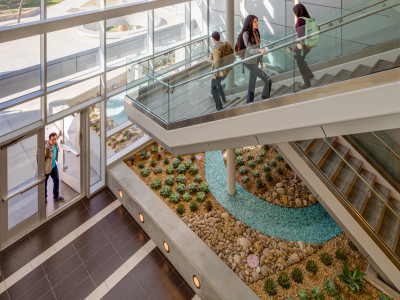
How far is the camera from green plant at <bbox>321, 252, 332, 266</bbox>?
6.39m

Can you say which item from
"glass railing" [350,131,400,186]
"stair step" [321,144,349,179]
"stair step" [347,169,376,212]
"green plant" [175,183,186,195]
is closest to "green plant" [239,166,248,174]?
"green plant" [175,183,186,195]

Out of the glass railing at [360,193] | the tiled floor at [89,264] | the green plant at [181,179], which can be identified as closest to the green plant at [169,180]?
the green plant at [181,179]

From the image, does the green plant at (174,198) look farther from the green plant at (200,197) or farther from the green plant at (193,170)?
the green plant at (193,170)

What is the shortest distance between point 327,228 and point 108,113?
6.43m

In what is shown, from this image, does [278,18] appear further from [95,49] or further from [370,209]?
[370,209]

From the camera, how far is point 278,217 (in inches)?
303

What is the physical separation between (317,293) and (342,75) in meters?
4.12

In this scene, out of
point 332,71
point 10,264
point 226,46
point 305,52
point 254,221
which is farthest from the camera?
point 254,221

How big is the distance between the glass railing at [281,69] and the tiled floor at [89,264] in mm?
3383

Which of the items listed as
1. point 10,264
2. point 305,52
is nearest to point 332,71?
point 305,52

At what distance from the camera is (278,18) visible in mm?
8914

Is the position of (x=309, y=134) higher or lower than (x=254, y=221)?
higher

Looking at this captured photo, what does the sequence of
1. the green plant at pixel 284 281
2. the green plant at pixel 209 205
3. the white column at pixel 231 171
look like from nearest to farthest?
1. the green plant at pixel 284 281
2. the white column at pixel 231 171
3. the green plant at pixel 209 205

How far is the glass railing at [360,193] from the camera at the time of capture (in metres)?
5.66
